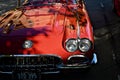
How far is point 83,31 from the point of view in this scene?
5445 mm

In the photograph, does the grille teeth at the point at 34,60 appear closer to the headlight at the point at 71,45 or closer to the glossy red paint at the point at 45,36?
the glossy red paint at the point at 45,36

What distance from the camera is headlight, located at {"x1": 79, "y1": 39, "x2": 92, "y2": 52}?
16.9 ft

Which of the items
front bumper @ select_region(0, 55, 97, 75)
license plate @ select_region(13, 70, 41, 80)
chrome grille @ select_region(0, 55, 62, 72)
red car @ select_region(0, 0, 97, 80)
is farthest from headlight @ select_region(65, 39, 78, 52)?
license plate @ select_region(13, 70, 41, 80)

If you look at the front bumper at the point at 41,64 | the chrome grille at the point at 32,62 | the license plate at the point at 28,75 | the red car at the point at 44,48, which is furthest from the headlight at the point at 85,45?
the license plate at the point at 28,75

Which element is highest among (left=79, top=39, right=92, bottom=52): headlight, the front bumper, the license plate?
(left=79, top=39, right=92, bottom=52): headlight

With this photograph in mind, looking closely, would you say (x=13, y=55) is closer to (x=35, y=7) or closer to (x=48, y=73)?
(x=48, y=73)

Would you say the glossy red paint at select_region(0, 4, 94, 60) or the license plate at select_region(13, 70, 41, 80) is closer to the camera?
the license plate at select_region(13, 70, 41, 80)

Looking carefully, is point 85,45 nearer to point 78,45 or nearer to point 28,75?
point 78,45

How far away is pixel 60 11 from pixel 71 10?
27 centimetres

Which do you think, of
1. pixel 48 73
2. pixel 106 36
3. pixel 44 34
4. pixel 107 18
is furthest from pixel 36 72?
pixel 107 18

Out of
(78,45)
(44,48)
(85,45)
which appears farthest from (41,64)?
(85,45)

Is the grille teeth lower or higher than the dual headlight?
lower

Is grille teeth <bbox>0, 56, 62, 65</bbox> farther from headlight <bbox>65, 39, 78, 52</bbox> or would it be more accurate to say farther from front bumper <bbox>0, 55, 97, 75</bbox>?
headlight <bbox>65, 39, 78, 52</bbox>

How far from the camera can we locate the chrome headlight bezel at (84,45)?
16.9 feet
